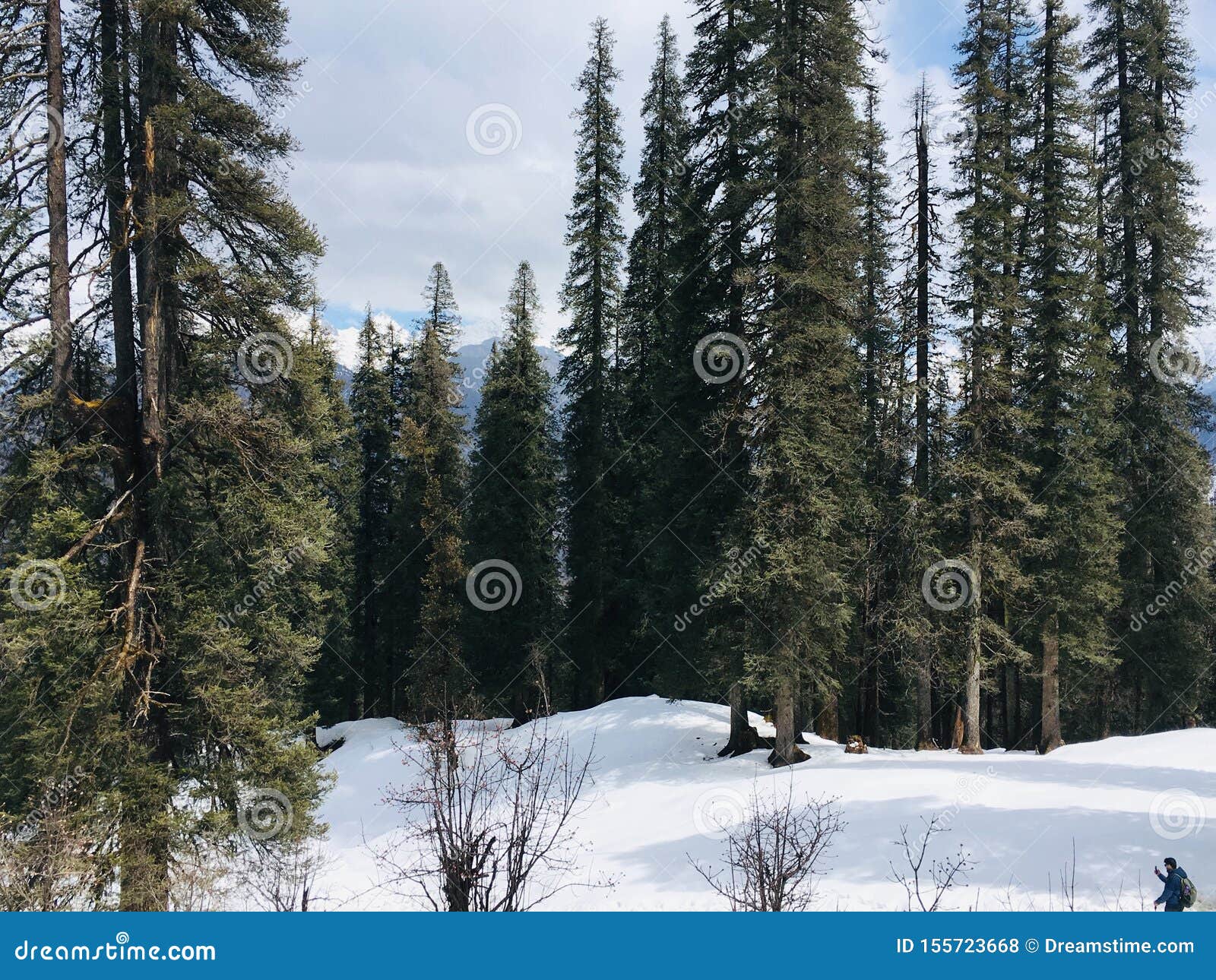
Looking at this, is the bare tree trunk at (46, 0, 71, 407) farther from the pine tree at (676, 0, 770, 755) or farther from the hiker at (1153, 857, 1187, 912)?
the hiker at (1153, 857, 1187, 912)

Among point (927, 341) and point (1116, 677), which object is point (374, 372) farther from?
point (1116, 677)

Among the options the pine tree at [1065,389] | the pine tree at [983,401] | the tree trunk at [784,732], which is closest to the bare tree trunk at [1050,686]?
the pine tree at [1065,389]

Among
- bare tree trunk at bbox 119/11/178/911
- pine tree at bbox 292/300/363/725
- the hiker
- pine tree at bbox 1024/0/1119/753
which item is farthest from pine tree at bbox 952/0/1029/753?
pine tree at bbox 292/300/363/725

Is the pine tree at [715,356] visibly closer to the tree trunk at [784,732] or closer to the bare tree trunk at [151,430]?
the tree trunk at [784,732]

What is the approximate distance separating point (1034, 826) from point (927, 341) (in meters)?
11.7

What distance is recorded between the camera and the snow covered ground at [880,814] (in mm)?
9648

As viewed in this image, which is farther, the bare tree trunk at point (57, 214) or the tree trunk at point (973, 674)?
the tree trunk at point (973, 674)

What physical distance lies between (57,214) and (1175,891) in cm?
1575

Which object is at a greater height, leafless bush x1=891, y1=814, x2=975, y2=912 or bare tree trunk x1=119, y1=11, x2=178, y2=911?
bare tree trunk x1=119, y1=11, x2=178, y2=911

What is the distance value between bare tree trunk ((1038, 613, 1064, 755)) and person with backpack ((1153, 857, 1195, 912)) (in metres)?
14.3

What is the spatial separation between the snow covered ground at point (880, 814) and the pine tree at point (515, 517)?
6.44 meters

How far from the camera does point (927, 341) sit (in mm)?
19047

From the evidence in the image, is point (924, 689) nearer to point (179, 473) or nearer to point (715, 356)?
point (715, 356)

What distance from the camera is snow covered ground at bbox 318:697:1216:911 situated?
31.7 ft
